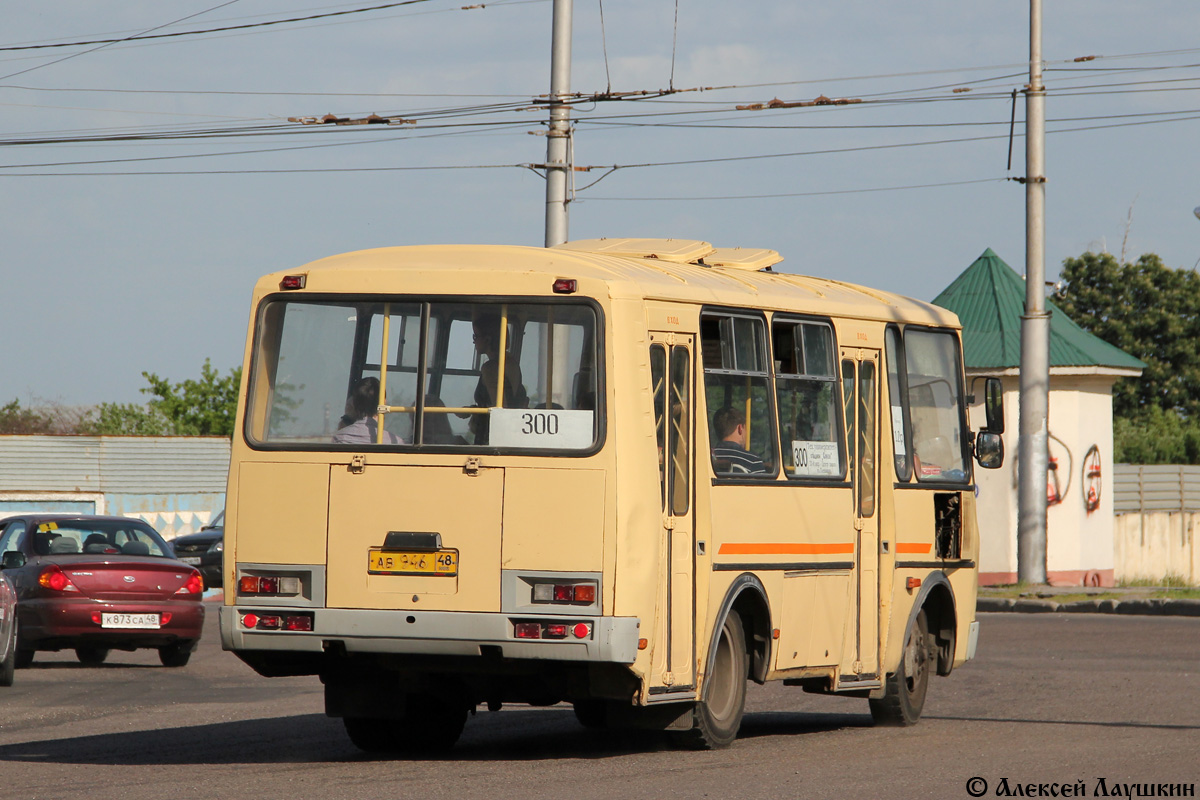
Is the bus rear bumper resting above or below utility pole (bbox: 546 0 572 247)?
below

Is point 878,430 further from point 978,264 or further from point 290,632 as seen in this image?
point 978,264

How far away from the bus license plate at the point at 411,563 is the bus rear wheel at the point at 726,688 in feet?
6.37

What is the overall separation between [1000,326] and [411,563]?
26.7 m

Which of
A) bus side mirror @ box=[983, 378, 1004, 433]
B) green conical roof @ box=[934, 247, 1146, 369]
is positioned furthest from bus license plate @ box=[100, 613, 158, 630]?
green conical roof @ box=[934, 247, 1146, 369]

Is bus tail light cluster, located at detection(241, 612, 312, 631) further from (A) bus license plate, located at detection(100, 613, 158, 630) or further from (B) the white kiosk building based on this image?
(B) the white kiosk building

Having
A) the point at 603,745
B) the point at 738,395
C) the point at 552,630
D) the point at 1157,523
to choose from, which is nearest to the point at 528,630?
the point at 552,630

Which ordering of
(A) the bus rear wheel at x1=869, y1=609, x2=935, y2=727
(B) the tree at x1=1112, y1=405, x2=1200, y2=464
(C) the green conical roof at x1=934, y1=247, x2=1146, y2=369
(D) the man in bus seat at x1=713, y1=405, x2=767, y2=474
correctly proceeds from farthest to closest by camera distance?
(B) the tree at x1=1112, y1=405, x2=1200, y2=464 → (C) the green conical roof at x1=934, y1=247, x2=1146, y2=369 → (A) the bus rear wheel at x1=869, y1=609, x2=935, y2=727 → (D) the man in bus seat at x1=713, y1=405, x2=767, y2=474

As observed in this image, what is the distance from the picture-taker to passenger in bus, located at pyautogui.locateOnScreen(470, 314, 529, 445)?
10086 millimetres

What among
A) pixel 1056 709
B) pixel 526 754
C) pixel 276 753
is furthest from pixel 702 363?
pixel 1056 709

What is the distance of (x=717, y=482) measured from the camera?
10.8 meters

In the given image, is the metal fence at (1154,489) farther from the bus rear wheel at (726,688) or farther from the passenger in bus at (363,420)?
the passenger in bus at (363,420)

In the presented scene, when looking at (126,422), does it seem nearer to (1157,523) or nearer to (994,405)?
(1157,523)

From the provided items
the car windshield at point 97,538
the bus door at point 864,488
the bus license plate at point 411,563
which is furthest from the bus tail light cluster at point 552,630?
the car windshield at point 97,538

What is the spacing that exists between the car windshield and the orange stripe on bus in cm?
930
